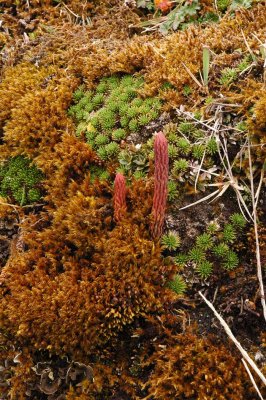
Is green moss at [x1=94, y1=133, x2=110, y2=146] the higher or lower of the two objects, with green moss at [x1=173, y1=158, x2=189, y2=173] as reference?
higher

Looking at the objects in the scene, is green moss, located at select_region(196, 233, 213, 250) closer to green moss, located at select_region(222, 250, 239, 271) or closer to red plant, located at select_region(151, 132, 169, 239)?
green moss, located at select_region(222, 250, 239, 271)

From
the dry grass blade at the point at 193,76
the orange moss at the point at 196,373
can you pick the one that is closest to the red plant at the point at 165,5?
the dry grass blade at the point at 193,76

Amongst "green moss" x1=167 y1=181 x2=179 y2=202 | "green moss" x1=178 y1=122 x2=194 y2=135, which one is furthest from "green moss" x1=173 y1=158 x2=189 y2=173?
"green moss" x1=178 y1=122 x2=194 y2=135

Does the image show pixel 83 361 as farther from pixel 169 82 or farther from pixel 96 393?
pixel 169 82

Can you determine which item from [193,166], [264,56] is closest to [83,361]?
[193,166]

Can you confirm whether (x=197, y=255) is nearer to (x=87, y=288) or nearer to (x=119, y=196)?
(x=119, y=196)

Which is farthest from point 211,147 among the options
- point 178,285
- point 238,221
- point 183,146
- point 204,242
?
point 178,285
